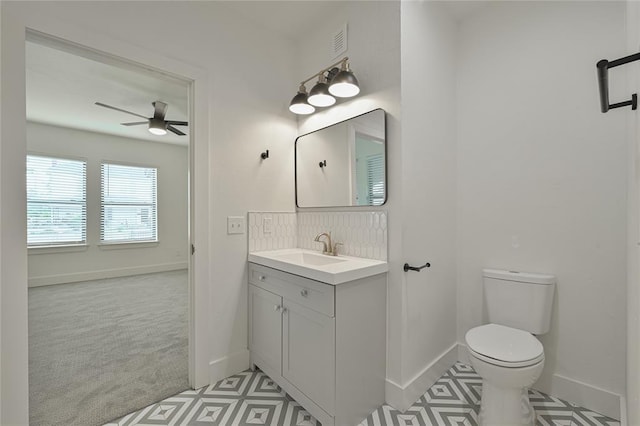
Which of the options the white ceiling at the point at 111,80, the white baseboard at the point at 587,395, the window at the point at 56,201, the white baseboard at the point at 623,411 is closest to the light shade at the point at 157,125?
the white ceiling at the point at 111,80

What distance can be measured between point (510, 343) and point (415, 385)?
24.5 inches

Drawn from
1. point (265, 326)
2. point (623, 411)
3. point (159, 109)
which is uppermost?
point (159, 109)

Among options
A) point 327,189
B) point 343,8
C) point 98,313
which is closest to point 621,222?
point 327,189

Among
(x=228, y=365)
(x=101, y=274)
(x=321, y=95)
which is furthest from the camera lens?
(x=101, y=274)

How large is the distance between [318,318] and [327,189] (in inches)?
39.4

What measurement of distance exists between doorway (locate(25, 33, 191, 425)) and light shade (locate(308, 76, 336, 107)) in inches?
33.3

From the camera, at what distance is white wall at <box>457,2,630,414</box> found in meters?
1.63

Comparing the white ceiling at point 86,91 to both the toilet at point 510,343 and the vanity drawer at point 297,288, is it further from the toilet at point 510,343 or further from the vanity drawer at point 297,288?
the toilet at point 510,343

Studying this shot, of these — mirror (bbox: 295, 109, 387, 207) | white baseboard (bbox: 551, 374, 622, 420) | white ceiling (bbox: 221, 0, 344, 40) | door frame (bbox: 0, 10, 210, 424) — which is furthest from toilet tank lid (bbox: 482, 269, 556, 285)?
door frame (bbox: 0, 10, 210, 424)

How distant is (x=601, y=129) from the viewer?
5.42 feet

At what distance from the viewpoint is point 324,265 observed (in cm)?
182

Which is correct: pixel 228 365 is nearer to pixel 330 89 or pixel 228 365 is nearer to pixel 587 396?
pixel 330 89

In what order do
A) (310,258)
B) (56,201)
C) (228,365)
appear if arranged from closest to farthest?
(228,365), (310,258), (56,201)

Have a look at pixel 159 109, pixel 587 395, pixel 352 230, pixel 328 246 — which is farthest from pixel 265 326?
pixel 159 109
